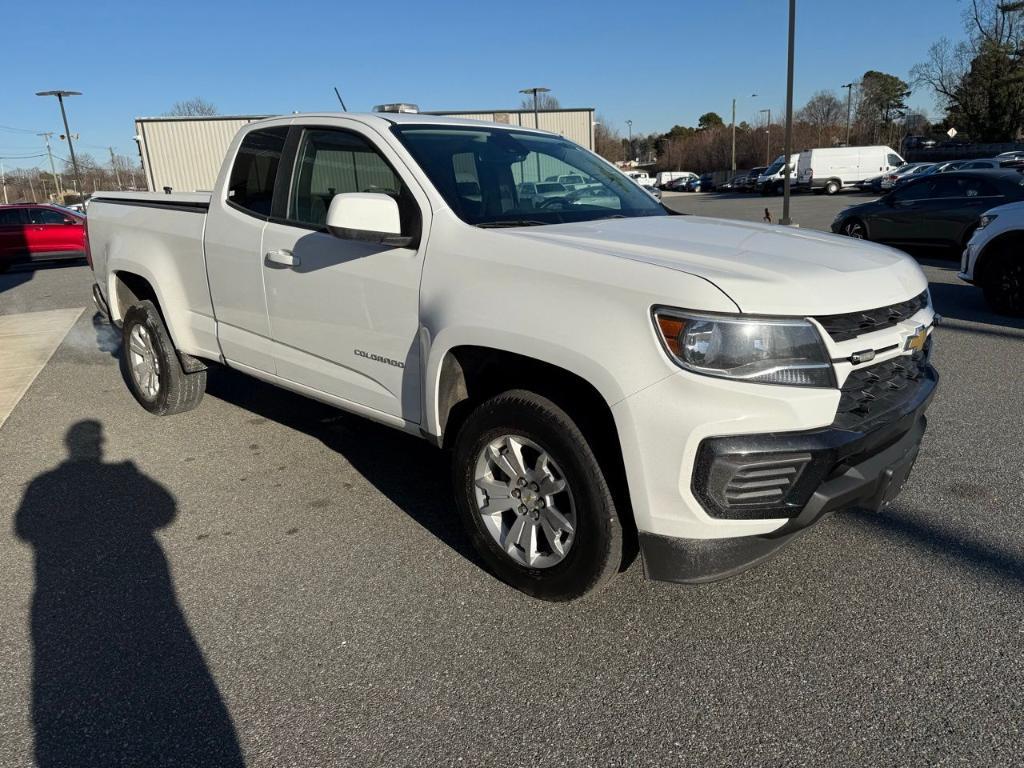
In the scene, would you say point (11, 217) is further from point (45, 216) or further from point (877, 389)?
point (877, 389)

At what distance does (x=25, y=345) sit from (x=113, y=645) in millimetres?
7327

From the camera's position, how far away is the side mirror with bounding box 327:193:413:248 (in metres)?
3.07

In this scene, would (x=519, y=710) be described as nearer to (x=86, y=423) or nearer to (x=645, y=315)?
(x=645, y=315)

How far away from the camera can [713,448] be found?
7.79ft

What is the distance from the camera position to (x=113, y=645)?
2.82 metres

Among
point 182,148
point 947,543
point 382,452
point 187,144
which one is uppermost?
point 187,144

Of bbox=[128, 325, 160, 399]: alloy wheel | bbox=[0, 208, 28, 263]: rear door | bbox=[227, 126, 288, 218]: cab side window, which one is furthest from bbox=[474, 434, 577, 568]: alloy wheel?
bbox=[0, 208, 28, 263]: rear door

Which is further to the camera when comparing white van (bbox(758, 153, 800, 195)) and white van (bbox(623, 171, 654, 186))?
white van (bbox(758, 153, 800, 195))

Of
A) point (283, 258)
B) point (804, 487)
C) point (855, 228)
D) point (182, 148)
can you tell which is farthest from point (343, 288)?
point (182, 148)

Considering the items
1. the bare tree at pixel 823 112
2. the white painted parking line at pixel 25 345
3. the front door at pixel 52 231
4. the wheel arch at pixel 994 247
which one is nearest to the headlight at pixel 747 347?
the white painted parking line at pixel 25 345

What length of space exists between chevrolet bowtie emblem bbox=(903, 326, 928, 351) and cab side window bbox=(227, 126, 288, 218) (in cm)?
314

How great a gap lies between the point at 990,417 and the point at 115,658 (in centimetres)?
507

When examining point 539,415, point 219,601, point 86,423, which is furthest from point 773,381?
point 86,423

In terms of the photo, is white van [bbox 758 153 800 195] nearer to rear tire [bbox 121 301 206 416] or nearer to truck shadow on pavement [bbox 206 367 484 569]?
truck shadow on pavement [bbox 206 367 484 569]
